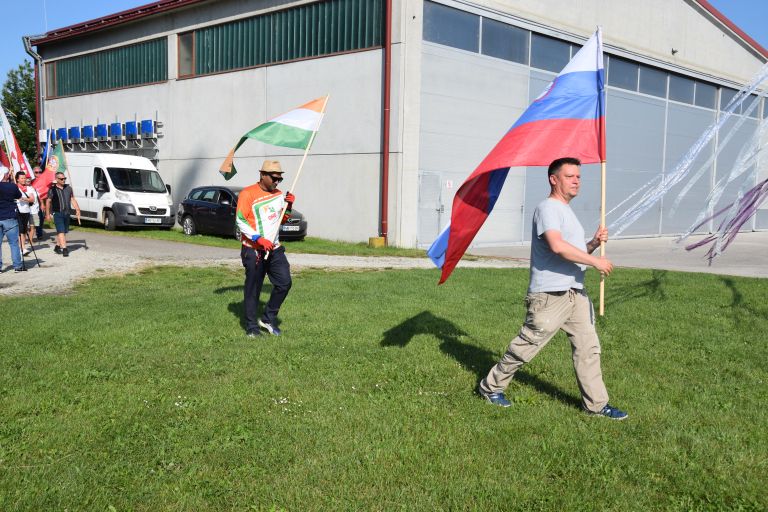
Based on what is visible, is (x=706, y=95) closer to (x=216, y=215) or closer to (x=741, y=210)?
(x=216, y=215)

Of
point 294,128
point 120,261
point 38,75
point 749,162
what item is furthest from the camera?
point 38,75

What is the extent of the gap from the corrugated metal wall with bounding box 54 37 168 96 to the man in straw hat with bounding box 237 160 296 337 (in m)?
21.5

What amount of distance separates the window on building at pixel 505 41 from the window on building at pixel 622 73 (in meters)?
5.11

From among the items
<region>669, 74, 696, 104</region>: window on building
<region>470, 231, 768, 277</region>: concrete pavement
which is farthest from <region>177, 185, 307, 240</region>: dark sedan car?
<region>669, 74, 696, 104</region>: window on building

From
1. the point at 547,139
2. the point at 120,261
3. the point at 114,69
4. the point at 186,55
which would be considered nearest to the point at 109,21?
the point at 114,69

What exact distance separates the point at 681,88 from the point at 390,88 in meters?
15.8

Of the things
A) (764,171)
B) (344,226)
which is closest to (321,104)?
(764,171)

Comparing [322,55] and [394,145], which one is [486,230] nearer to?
[394,145]

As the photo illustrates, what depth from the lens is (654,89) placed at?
27109 mm

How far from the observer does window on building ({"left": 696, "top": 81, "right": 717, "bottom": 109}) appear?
2942 cm

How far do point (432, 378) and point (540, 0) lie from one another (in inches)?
749

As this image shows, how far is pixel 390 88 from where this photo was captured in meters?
18.8

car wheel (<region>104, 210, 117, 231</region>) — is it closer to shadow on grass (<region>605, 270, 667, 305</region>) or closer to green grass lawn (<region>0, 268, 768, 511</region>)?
green grass lawn (<region>0, 268, 768, 511</region>)

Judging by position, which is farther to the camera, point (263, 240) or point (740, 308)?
point (740, 308)
